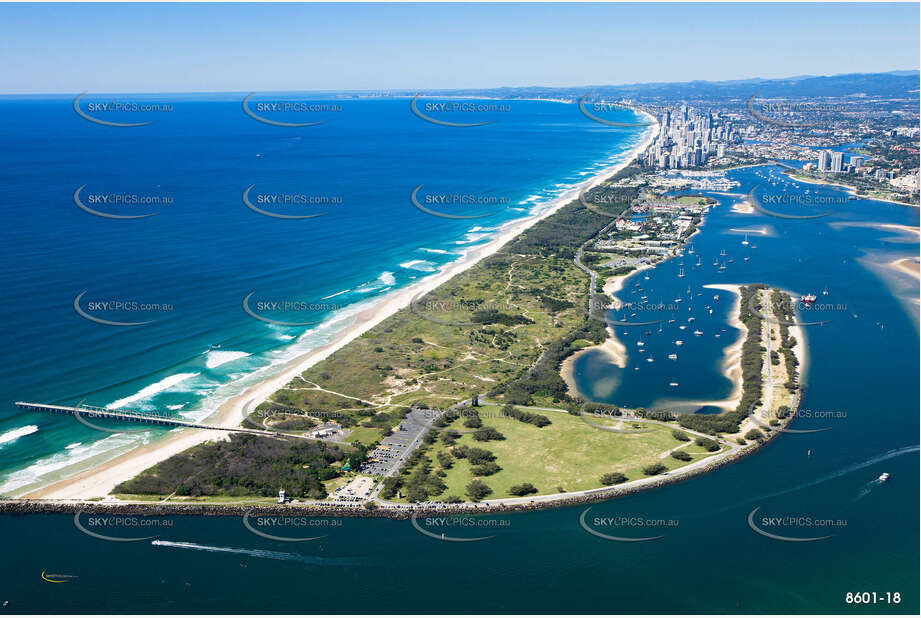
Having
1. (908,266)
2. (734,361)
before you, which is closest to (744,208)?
(908,266)

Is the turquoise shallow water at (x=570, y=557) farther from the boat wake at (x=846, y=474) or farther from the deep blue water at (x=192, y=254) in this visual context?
the deep blue water at (x=192, y=254)

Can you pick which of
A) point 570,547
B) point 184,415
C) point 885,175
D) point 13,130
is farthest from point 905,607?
point 13,130

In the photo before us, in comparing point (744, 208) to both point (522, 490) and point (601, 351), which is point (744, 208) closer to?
point (601, 351)

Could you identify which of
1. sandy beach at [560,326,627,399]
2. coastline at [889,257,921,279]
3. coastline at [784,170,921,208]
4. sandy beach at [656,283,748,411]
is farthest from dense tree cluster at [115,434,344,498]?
coastline at [784,170,921,208]

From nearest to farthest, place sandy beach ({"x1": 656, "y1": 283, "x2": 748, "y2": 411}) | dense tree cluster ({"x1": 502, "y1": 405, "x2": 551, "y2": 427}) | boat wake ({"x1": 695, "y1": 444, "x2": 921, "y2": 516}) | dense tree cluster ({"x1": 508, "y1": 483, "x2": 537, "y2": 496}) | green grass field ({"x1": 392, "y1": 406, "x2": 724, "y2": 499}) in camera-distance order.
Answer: dense tree cluster ({"x1": 508, "y1": 483, "x2": 537, "y2": 496}) < boat wake ({"x1": 695, "y1": 444, "x2": 921, "y2": 516}) < green grass field ({"x1": 392, "y1": 406, "x2": 724, "y2": 499}) < dense tree cluster ({"x1": 502, "y1": 405, "x2": 551, "y2": 427}) < sandy beach ({"x1": 656, "y1": 283, "x2": 748, "y2": 411})

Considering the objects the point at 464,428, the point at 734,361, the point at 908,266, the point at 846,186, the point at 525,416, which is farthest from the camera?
the point at 846,186

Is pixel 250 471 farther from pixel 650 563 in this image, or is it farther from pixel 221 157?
pixel 221 157

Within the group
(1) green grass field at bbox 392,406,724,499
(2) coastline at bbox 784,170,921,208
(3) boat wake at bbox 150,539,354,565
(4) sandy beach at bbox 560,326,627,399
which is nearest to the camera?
(3) boat wake at bbox 150,539,354,565

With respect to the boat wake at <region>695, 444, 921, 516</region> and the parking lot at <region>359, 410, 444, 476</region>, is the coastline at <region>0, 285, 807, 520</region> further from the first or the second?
the boat wake at <region>695, 444, 921, 516</region>
